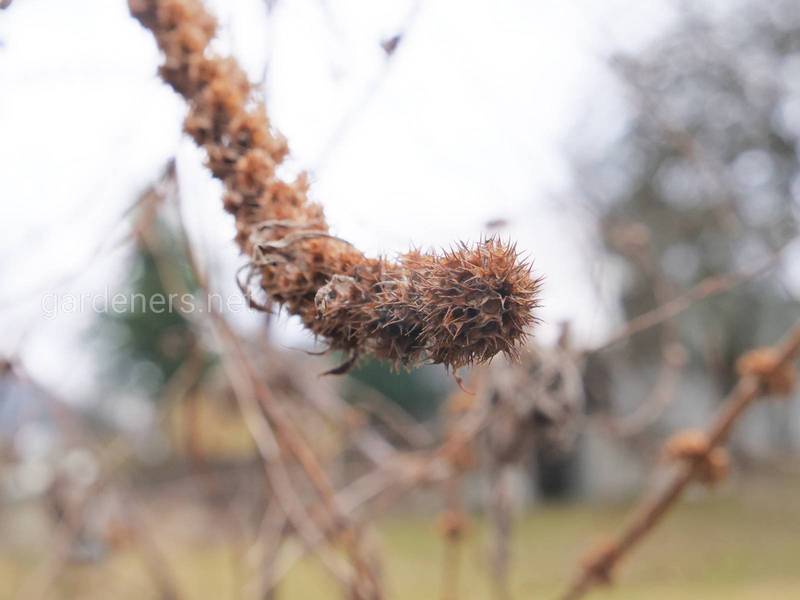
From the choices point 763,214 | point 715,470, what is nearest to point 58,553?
point 715,470

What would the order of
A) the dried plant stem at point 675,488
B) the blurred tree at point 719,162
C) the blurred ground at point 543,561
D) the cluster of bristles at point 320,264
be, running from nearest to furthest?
the cluster of bristles at point 320,264 → the dried plant stem at point 675,488 → the blurred tree at point 719,162 → the blurred ground at point 543,561

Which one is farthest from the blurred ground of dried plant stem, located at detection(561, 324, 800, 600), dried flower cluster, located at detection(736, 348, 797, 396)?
dried flower cluster, located at detection(736, 348, 797, 396)

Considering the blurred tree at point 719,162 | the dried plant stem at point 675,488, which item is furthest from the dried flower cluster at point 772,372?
the blurred tree at point 719,162

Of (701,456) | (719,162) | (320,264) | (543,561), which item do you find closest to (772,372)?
(701,456)

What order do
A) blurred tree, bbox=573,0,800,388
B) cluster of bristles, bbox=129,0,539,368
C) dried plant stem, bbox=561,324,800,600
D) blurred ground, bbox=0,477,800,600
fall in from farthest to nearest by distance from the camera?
blurred ground, bbox=0,477,800,600, blurred tree, bbox=573,0,800,388, dried plant stem, bbox=561,324,800,600, cluster of bristles, bbox=129,0,539,368

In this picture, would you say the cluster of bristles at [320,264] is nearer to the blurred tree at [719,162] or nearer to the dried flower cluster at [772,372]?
the dried flower cluster at [772,372]

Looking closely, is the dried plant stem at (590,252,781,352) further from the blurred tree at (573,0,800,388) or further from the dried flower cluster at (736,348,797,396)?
the blurred tree at (573,0,800,388)
